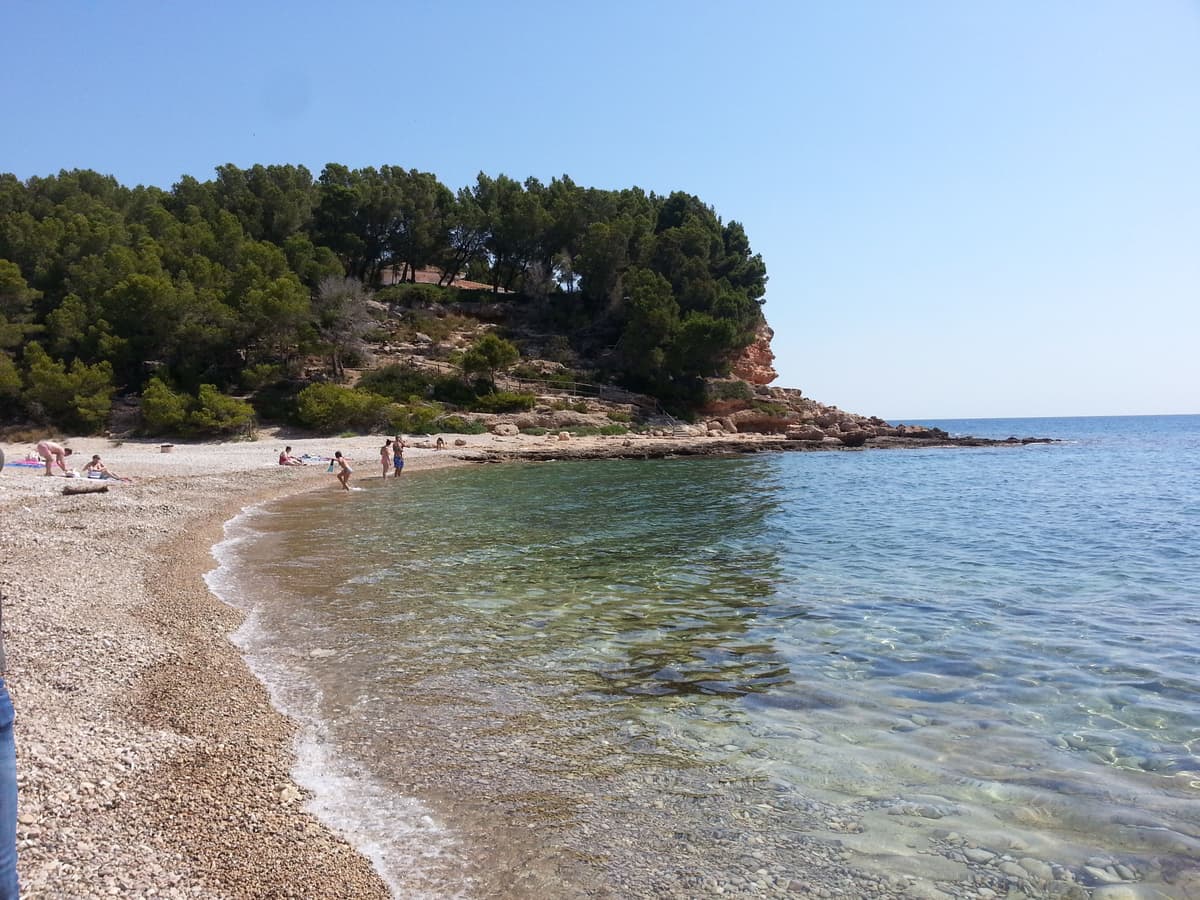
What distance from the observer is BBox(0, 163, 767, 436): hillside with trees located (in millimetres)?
41219

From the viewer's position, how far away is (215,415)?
37.7m

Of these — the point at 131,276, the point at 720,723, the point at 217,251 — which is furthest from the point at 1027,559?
the point at 217,251

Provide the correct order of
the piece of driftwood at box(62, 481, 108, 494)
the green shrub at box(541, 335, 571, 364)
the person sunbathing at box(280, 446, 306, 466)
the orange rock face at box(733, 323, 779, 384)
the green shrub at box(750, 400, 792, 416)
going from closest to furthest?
the piece of driftwood at box(62, 481, 108, 494) < the person sunbathing at box(280, 446, 306, 466) < the green shrub at box(750, 400, 792, 416) < the green shrub at box(541, 335, 571, 364) < the orange rock face at box(733, 323, 779, 384)

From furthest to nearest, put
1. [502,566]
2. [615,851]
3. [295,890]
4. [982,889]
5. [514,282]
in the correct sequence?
[514,282] < [502,566] < [615,851] < [982,889] < [295,890]

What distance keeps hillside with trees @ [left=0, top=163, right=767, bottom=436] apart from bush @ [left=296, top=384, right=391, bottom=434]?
4.9 inches

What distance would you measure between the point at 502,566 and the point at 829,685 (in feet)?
22.6

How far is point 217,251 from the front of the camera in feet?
164

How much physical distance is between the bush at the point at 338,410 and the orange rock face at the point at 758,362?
1174 inches

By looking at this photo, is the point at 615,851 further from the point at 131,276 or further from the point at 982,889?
the point at 131,276

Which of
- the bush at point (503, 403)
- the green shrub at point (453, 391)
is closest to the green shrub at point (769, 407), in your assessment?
the bush at point (503, 403)

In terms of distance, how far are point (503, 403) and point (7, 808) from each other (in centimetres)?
4537

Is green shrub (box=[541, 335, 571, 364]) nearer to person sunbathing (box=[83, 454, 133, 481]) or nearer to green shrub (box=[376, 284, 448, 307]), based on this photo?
green shrub (box=[376, 284, 448, 307])

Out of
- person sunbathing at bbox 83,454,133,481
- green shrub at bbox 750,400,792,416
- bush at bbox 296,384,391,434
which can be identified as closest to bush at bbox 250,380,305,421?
bush at bbox 296,384,391,434

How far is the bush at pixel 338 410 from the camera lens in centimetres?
4059
